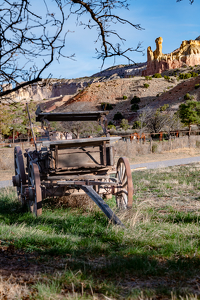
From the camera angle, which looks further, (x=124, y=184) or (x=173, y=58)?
(x=173, y=58)

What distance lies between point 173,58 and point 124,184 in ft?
379

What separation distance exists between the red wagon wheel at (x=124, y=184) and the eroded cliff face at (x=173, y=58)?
110 metres

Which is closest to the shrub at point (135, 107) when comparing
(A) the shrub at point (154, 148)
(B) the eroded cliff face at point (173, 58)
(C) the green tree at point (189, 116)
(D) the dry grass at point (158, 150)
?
(C) the green tree at point (189, 116)

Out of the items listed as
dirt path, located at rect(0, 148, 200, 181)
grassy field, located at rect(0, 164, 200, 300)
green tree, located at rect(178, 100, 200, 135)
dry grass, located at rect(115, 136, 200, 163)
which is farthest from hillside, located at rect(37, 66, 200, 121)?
grassy field, located at rect(0, 164, 200, 300)

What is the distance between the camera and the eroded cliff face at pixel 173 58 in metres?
109

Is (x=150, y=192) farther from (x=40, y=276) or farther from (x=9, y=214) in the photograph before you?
(x=40, y=276)

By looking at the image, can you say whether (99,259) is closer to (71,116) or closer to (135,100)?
(71,116)

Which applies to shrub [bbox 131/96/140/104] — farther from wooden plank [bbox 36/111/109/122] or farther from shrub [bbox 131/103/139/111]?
wooden plank [bbox 36/111/109/122]

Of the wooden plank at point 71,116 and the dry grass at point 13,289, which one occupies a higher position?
the wooden plank at point 71,116

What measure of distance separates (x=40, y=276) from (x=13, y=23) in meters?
2.73

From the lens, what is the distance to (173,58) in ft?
367

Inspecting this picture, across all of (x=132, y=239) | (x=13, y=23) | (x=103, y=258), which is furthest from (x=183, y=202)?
(x=13, y=23)

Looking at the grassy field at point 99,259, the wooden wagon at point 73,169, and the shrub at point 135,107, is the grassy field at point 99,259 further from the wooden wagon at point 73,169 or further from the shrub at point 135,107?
the shrub at point 135,107

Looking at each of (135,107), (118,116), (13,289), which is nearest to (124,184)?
(13,289)
